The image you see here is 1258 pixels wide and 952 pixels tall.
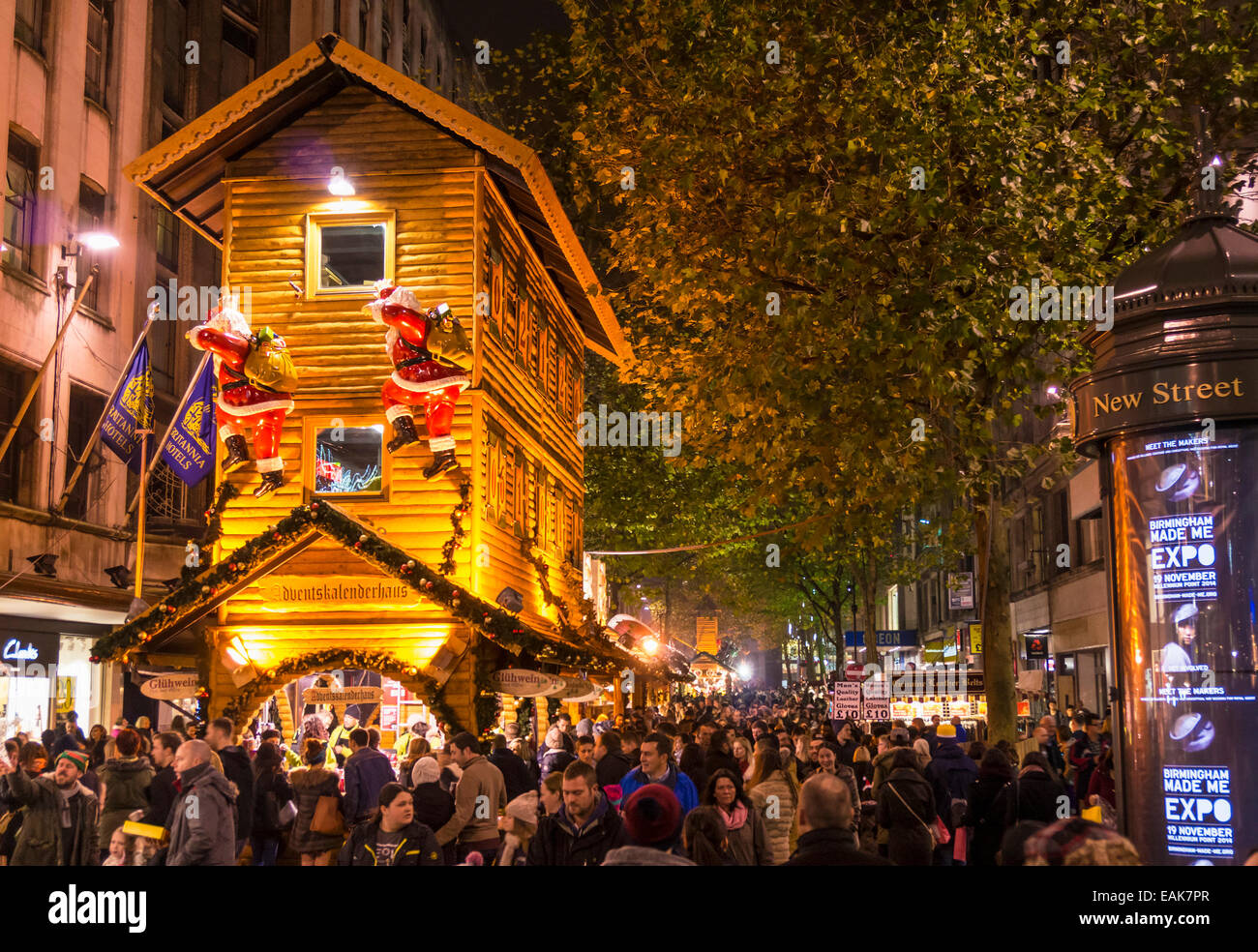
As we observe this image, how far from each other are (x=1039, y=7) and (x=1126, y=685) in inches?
537

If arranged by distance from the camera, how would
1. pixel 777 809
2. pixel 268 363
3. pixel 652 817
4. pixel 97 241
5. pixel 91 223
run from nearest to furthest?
pixel 652 817, pixel 777 809, pixel 268 363, pixel 97 241, pixel 91 223

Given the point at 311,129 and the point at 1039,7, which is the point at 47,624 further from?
the point at 1039,7

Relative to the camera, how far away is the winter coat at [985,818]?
1193 cm

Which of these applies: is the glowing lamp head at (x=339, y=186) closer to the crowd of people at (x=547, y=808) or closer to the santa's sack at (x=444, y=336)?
the santa's sack at (x=444, y=336)

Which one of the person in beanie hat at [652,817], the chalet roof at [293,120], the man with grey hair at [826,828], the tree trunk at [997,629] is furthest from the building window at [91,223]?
the man with grey hair at [826,828]

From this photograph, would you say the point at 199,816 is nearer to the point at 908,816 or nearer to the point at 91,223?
the point at 908,816

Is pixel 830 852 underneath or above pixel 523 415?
underneath

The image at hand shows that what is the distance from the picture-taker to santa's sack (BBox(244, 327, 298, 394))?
19.2 meters

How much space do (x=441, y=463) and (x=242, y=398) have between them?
318 centimetres

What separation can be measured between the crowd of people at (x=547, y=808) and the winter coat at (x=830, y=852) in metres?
0.01

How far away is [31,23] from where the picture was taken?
87.4 ft

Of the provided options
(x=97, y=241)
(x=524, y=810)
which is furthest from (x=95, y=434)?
(x=524, y=810)
